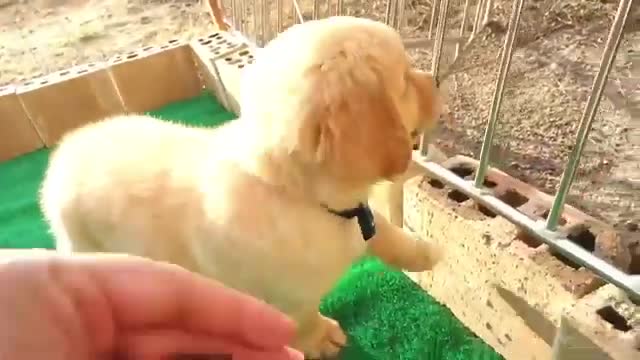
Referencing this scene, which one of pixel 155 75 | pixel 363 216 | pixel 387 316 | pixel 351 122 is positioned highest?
pixel 351 122

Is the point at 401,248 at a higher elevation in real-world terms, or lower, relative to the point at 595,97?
lower

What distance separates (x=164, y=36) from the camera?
104 inches

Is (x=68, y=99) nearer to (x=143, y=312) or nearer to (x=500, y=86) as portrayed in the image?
(x=500, y=86)

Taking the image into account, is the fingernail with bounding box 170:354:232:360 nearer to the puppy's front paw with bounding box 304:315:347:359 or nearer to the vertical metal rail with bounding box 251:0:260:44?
the puppy's front paw with bounding box 304:315:347:359

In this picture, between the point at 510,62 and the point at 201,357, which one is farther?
the point at 510,62

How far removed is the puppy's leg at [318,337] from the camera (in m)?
1.55

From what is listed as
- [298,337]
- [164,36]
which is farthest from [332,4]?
[298,337]

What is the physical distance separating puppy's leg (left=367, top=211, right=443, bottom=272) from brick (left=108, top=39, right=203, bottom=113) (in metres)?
1.05

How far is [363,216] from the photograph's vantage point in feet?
4.53

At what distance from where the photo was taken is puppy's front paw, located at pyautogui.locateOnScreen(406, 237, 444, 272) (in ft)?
5.21

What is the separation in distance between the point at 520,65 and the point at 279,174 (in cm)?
107

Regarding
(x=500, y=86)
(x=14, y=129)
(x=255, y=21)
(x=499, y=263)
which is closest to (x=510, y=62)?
(x=500, y=86)

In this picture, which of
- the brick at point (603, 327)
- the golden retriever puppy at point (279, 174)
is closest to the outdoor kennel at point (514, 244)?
the brick at point (603, 327)

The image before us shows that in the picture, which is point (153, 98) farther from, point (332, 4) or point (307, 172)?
point (307, 172)
